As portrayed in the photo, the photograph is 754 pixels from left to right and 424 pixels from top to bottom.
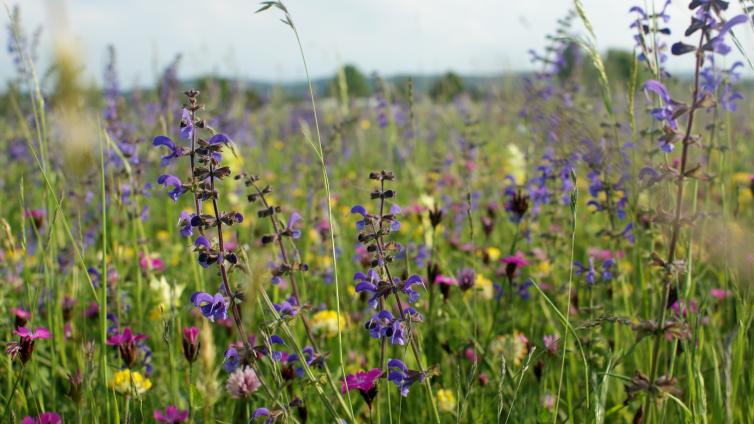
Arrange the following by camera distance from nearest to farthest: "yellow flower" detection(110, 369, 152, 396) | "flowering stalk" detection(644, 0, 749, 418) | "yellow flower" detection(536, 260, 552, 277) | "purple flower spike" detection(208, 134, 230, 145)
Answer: "flowering stalk" detection(644, 0, 749, 418)
"purple flower spike" detection(208, 134, 230, 145)
"yellow flower" detection(110, 369, 152, 396)
"yellow flower" detection(536, 260, 552, 277)

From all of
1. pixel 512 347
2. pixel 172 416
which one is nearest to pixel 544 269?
pixel 512 347

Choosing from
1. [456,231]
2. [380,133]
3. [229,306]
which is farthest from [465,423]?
[380,133]

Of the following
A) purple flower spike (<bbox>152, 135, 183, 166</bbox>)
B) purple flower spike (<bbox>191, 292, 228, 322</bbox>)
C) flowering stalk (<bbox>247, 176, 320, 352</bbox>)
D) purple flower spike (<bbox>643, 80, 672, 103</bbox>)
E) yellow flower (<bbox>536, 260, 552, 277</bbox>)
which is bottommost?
yellow flower (<bbox>536, 260, 552, 277</bbox>)

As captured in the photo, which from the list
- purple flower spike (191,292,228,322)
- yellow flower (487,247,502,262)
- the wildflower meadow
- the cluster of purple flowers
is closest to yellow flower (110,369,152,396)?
the wildflower meadow

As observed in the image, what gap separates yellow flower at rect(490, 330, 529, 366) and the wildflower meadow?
0.01 metres

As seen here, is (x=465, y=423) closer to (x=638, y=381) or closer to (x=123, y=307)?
(x=638, y=381)

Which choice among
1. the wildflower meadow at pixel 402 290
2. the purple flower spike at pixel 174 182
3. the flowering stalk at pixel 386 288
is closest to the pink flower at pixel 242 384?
the wildflower meadow at pixel 402 290

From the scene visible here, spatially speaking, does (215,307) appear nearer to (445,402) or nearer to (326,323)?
(445,402)

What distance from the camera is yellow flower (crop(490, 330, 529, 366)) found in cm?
225

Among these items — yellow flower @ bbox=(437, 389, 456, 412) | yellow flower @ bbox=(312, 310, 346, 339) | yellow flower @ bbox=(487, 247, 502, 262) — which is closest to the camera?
yellow flower @ bbox=(437, 389, 456, 412)

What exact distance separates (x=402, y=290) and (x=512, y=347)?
87 cm

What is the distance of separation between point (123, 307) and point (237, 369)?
998 millimetres

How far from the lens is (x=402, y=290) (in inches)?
61.0

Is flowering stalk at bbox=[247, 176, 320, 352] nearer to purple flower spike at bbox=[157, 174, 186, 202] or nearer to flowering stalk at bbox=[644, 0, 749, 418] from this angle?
purple flower spike at bbox=[157, 174, 186, 202]
